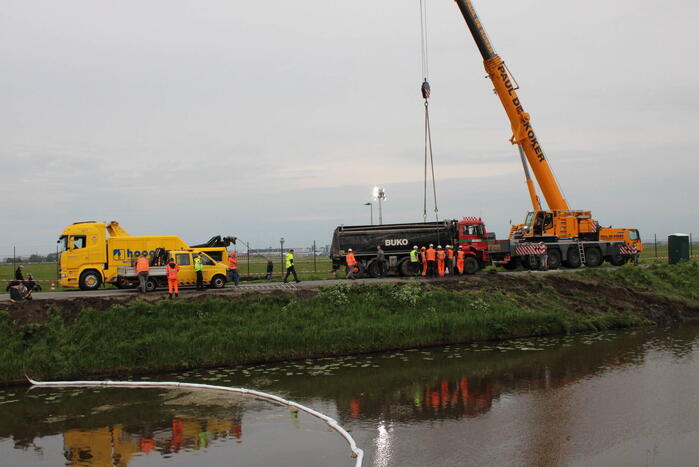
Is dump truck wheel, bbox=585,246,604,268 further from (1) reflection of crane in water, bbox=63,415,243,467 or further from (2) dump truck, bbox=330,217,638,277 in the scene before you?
(1) reflection of crane in water, bbox=63,415,243,467

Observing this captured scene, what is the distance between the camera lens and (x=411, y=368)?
57.7 ft

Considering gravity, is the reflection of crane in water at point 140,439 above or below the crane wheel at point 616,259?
below

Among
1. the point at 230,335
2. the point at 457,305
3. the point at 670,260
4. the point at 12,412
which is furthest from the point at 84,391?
the point at 670,260

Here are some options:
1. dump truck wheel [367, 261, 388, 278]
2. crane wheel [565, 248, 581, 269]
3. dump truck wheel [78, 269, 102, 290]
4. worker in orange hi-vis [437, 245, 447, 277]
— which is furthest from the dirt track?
crane wheel [565, 248, 581, 269]

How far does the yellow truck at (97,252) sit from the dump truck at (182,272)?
14.3 inches

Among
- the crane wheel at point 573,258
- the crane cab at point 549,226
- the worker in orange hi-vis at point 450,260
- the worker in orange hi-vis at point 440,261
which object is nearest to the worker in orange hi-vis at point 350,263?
the worker in orange hi-vis at point 440,261

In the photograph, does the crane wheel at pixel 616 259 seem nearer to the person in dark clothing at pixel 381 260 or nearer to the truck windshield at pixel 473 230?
the truck windshield at pixel 473 230

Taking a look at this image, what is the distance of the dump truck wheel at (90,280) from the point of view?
82.6ft

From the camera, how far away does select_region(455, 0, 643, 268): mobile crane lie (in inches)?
1224

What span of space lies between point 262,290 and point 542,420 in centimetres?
1206

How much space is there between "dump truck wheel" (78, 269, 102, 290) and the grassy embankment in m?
6.74

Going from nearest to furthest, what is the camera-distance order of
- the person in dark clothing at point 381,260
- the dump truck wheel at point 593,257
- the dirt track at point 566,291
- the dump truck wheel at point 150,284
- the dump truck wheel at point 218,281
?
the dirt track at point 566,291 < the dump truck wheel at point 150,284 < the dump truck wheel at point 218,281 < the person in dark clothing at point 381,260 < the dump truck wheel at point 593,257

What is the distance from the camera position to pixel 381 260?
29.3m

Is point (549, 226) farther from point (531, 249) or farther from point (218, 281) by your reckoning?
point (218, 281)
